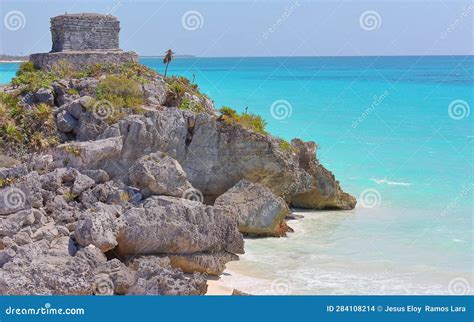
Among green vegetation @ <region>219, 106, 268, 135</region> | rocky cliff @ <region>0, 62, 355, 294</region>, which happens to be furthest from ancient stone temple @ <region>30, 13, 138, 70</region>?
green vegetation @ <region>219, 106, 268, 135</region>

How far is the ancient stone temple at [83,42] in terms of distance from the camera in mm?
25766

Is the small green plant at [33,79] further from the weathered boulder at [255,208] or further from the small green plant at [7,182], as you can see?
the weathered boulder at [255,208]

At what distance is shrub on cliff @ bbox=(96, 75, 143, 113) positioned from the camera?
2070 centimetres

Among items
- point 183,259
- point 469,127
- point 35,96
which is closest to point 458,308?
point 183,259

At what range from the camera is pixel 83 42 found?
87.6 feet

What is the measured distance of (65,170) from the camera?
18.0 m

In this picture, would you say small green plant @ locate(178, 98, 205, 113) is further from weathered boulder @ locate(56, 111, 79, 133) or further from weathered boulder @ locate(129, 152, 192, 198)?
weathered boulder @ locate(129, 152, 192, 198)

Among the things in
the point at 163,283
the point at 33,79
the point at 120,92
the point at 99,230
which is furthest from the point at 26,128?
the point at 163,283

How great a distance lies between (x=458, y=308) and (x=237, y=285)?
5671 millimetres

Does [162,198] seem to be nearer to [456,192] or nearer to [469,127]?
[456,192]

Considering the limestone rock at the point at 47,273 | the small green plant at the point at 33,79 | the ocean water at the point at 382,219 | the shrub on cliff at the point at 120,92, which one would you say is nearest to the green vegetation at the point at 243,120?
the shrub on cliff at the point at 120,92

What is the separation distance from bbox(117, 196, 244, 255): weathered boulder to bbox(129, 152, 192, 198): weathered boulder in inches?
38.6

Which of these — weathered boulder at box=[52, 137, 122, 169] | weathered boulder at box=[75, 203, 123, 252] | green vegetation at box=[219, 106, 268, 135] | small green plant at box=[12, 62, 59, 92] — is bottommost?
weathered boulder at box=[75, 203, 123, 252]

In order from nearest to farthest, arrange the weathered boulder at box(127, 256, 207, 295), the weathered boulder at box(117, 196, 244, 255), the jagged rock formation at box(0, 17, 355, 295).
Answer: the weathered boulder at box(127, 256, 207, 295) < the jagged rock formation at box(0, 17, 355, 295) < the weathered boulder at box(117, 196, 244, 255)
